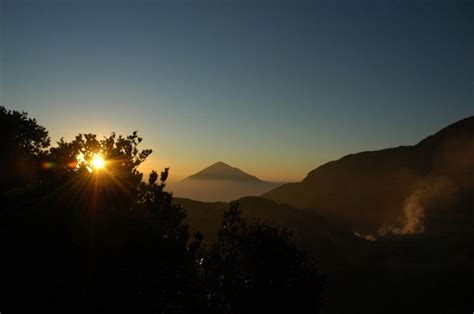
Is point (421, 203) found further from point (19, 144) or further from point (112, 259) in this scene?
point (112, 259)

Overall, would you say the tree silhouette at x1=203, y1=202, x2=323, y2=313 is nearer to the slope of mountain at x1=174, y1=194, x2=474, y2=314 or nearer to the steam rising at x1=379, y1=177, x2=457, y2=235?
the slope of mountain at x1=174, y1=194, x2=474, y2=314

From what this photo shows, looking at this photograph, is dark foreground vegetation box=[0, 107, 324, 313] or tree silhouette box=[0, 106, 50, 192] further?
tree silhouette box=[0, 106, 50, 192]

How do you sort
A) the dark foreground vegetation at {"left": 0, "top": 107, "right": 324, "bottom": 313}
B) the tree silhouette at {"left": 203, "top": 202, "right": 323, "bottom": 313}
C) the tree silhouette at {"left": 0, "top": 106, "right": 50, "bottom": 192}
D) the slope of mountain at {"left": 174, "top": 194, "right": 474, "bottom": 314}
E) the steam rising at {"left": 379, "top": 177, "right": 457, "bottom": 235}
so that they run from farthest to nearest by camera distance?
1. the steam rising at {"left": 379, "top": 177, "right": 457, "bottom": 235}
2. the slope of mountain at {"left": 174, "top": 194, "right": 474, "bottom": 314}
3. the tree silhouette at {"left": 0, "top": 106, "right": 50, "bottom": 192}
4. the tree silhouette at {"left": 203, "top": 202, "right": 323, "bottom": 313}
5. the dark foreground vegetation at {"left": 0, "top": 107, "right": 324, "bottom": 313}

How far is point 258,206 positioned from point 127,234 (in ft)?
412

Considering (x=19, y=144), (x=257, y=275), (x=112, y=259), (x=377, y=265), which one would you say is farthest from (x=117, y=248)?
(x=377, y=265)

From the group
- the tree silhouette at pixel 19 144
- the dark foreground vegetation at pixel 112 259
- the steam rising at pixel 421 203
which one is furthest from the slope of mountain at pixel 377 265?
the dark foreground vegetation at pixel 112 259

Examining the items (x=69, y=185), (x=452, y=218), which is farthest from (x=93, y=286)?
(x=452, y=218)

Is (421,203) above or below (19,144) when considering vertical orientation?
below

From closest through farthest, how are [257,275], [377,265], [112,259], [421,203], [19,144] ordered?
[112,259], [257,275], [19,144], [377,265], [421,203]

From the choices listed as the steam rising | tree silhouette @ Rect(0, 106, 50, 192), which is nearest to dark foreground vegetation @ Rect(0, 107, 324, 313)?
tree silhouette @ Rect(0, 106, 50, 192)

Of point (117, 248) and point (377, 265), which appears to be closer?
point (117, 248)

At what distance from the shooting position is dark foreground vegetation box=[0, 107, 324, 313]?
44.9ft

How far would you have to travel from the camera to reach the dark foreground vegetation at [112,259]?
13.7 m

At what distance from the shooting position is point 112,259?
49.8 ft
